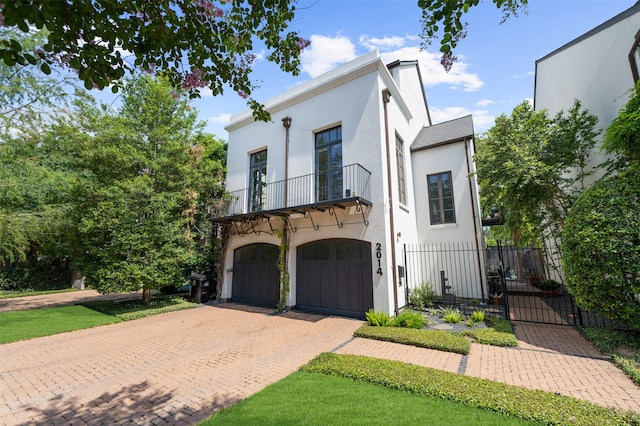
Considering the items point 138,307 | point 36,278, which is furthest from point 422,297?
point 36,278

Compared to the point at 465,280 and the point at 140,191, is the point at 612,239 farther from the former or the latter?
the point at 140,191

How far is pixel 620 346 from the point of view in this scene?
17.1 ft

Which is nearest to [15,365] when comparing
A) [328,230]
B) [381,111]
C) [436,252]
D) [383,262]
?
[328,230]

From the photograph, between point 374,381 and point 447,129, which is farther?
point 447,129

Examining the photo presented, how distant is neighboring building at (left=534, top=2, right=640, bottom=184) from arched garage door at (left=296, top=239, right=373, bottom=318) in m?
7.58

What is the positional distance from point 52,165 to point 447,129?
64.1ft

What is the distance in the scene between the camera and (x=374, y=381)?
404 centimetres

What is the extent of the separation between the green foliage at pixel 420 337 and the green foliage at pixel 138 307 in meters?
7.31

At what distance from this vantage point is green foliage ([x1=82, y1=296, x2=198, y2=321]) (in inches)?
363

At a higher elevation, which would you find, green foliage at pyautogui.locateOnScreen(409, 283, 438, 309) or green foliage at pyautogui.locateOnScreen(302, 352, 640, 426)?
green foliage at pyautogui.locateOnScreen(409, 283, 438, 309)

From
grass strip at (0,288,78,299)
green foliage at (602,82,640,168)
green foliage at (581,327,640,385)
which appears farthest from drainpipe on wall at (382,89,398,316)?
grass strip at (0,288,78,299)

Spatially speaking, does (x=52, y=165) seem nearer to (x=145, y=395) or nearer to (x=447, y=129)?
(x=145, y=395)

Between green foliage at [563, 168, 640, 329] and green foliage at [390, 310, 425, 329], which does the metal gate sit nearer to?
green foliage at [563, 168, 640, 329]

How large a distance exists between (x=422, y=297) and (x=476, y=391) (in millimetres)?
5902
